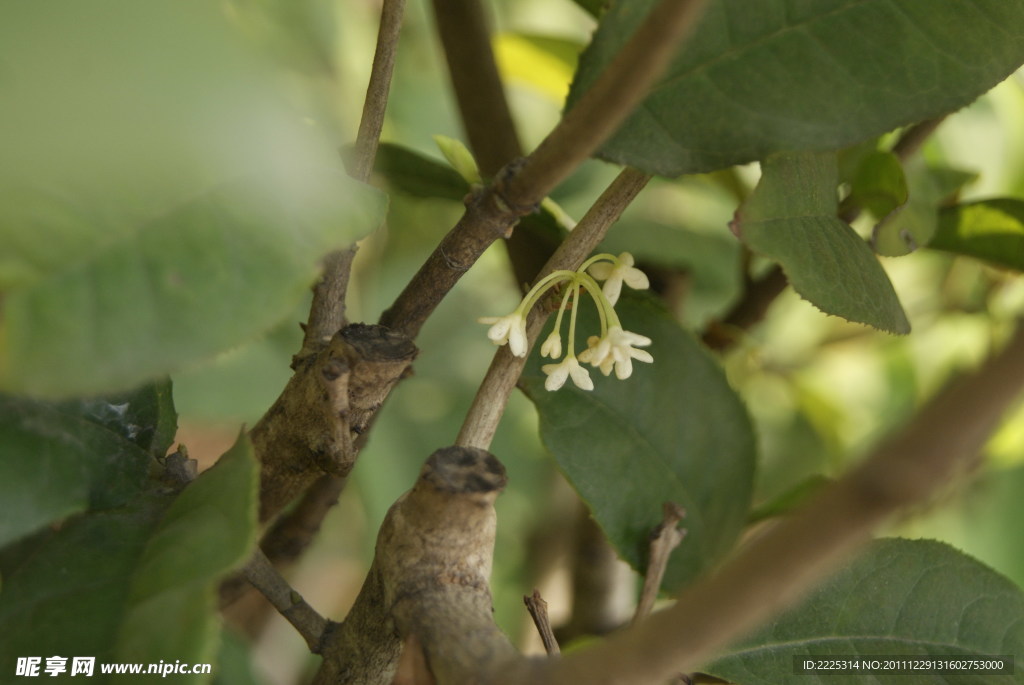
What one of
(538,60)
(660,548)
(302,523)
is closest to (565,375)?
(660,548)

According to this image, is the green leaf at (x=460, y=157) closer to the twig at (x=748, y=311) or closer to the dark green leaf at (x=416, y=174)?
the dark green leaf at (x=416, y=174)

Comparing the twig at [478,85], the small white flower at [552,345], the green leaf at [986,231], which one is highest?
the twig at [478,85]

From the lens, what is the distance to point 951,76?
0.37 meters

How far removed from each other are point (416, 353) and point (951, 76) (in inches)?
9.7

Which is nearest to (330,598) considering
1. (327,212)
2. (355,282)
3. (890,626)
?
(355,282)

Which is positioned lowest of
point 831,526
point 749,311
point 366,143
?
point 831,526

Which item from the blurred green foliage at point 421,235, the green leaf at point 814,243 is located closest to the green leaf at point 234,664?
the blurred green foliage at point 421,235

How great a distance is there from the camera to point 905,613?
1.49 ft

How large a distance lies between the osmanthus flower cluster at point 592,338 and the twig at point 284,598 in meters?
0.13

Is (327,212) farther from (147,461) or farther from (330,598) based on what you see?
(330,598)

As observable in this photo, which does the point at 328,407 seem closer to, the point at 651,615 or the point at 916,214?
the point at 651,615

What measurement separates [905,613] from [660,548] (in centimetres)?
13

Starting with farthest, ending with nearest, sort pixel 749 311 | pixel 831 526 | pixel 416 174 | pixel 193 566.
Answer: pixel 749 311, pixel 416 174, pixel 193 566, pixel 831 526

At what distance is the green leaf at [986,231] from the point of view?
55cm
